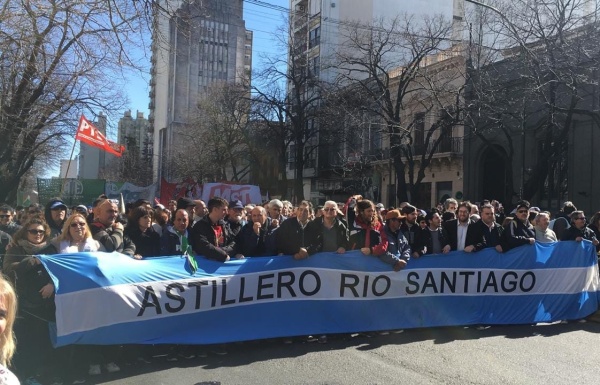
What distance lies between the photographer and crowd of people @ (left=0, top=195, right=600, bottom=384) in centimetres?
529

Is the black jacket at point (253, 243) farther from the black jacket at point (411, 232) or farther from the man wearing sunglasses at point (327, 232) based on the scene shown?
the black jacket at point (411, 232)

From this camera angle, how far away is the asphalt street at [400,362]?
540 cm

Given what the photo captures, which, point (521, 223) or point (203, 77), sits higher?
point (203, 77)

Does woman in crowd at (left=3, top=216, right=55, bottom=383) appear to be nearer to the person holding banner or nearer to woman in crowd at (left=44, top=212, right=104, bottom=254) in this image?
woman in crowd at (left=44, top=212, right=104, bottom=254)

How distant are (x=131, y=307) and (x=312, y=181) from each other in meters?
38.9

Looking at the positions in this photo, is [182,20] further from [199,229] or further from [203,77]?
[203,77]

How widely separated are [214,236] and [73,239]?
5.15ft

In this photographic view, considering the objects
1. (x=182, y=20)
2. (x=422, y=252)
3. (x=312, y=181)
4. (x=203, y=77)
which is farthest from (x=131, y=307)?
(x=203, y=77)

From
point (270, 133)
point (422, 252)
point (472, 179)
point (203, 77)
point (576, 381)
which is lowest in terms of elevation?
point (576, 381)

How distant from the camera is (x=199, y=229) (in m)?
6.53

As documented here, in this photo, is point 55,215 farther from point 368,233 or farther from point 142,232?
point 368,233

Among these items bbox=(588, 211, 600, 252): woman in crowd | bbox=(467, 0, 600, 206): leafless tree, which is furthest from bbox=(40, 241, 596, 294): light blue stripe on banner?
bbox=(467, 0, 600, 206): leafless tree

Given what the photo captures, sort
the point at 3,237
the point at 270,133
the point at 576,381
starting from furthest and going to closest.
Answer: the point at 270,133 < the point at 3,237 < the point at 576,381

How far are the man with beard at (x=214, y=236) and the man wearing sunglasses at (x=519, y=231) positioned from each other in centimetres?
384
